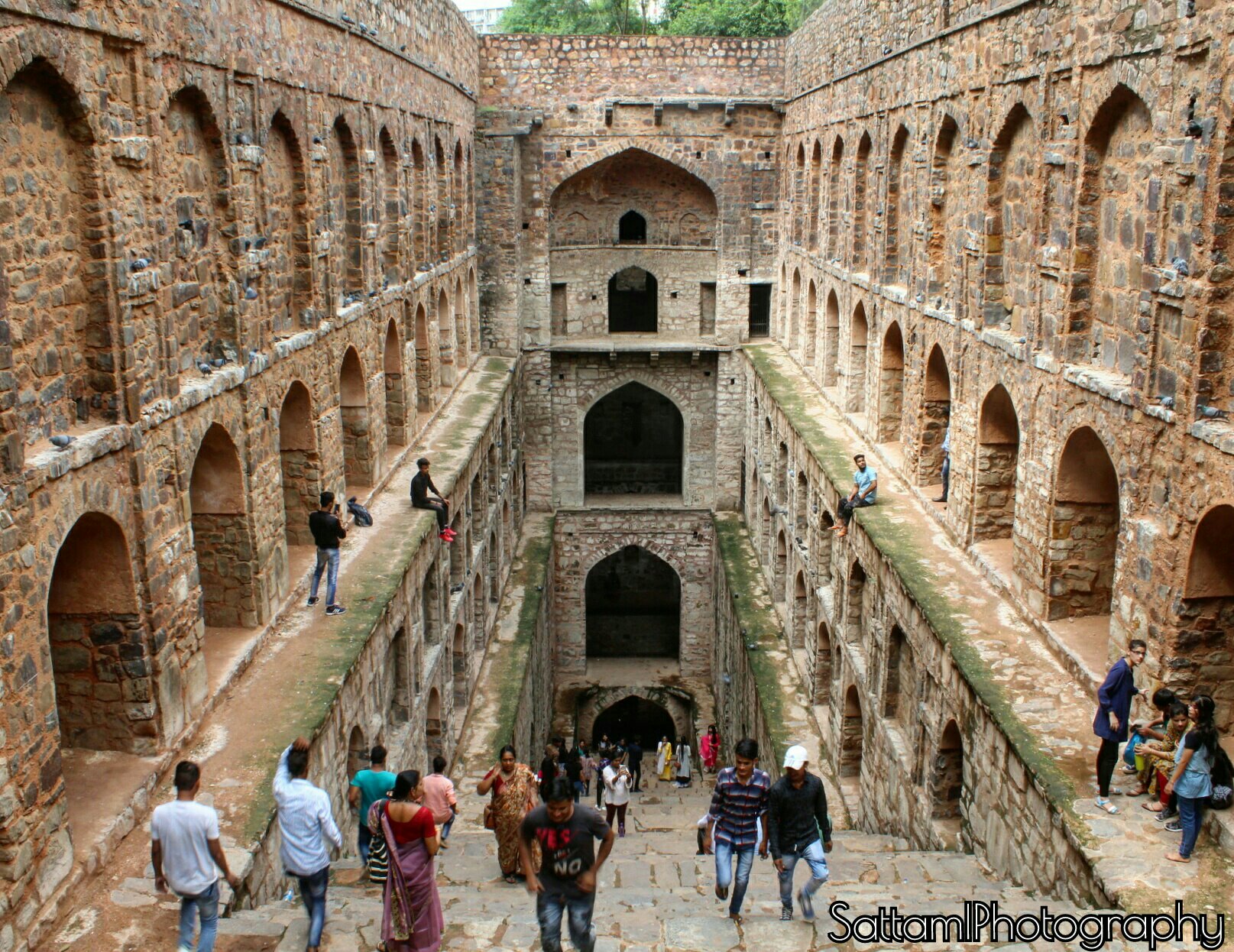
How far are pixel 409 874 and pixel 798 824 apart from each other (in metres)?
2.21

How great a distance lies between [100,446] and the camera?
23.6 ft

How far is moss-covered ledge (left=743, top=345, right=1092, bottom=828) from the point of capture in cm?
750

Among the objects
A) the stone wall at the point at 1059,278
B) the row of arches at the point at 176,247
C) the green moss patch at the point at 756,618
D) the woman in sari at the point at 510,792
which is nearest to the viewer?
the row of arches at the point at 176,247

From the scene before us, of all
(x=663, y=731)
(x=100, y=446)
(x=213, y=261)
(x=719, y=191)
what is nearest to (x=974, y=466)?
(x=213, y=261)

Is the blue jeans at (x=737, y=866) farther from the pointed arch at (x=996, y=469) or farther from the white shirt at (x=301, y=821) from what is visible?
the pointed arch at (x=996, y=469)

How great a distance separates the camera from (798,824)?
692 cm

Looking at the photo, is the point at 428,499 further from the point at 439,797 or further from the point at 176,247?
the point at 439,797

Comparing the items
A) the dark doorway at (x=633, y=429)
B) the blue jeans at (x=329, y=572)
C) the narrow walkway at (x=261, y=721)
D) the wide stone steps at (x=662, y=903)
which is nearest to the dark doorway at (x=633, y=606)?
the dark doorway at (x=633, y=429)

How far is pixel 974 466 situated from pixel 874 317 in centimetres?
412

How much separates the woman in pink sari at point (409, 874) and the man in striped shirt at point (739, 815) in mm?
1684

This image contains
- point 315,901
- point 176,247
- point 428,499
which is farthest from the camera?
point 428,499

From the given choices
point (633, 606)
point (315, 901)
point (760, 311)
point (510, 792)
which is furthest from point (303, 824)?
point (633, 606)

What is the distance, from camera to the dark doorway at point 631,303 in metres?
26.8

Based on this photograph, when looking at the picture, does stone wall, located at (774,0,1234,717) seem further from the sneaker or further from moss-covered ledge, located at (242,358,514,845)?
moss-covered ledge, located at (242,358,514,845)
